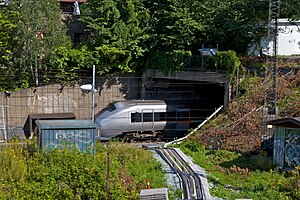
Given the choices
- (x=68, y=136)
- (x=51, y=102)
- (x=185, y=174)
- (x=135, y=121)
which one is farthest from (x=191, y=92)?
(x=68, y=136)

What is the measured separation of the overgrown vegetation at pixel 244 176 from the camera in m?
15.8

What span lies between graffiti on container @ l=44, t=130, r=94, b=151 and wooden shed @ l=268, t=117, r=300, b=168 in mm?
7271

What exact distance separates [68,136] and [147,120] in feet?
23.9

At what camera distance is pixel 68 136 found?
725 inches

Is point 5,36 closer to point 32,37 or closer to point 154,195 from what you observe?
point 32,37

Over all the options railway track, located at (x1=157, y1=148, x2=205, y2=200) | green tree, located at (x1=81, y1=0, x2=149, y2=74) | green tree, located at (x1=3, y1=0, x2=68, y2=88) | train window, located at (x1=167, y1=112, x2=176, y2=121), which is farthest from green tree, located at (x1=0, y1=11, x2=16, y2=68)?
railway track, located at (x1=157, y1=148, x2=205, y2=200)

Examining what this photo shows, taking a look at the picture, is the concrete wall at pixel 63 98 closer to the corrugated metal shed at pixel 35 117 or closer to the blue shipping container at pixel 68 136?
the corrugated metal shed at pixel 35 117

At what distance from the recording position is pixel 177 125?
85.4 ft

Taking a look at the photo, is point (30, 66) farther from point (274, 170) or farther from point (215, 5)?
point (274, 170)

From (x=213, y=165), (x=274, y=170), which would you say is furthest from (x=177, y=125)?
(x=274, y=170)

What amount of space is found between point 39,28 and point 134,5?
260 inches

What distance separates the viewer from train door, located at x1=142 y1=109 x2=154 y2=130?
2485 cm

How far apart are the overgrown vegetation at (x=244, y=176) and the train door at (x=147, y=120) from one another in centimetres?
431

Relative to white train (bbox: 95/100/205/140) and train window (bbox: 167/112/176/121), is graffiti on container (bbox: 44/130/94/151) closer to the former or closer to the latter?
white train (bbox: 95/100/205/140)
